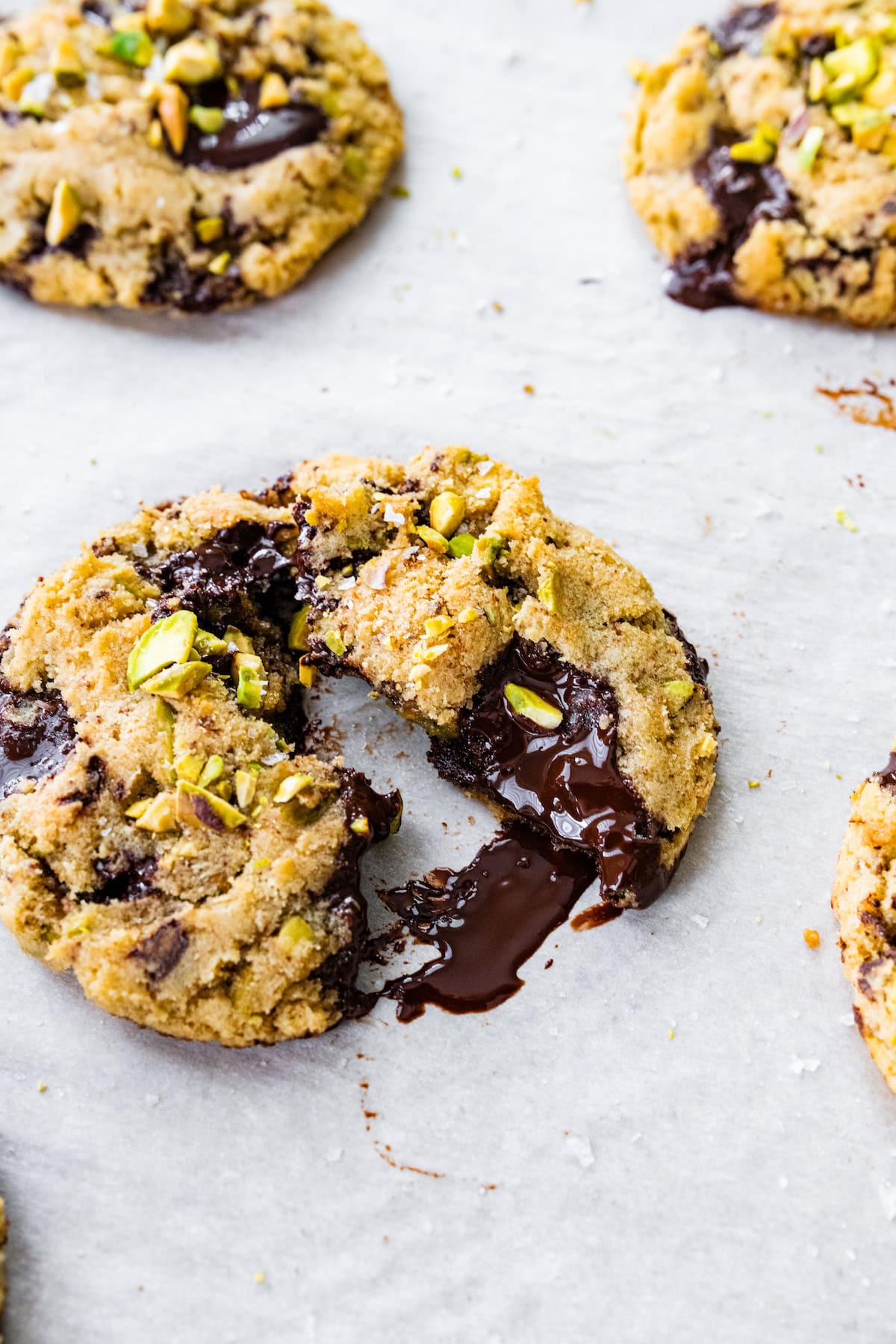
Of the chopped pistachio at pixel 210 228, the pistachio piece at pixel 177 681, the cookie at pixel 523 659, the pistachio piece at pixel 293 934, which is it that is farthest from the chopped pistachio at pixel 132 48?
the pistachio piece at pixel 293 934

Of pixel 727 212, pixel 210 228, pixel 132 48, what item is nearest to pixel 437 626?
pixel 210 228

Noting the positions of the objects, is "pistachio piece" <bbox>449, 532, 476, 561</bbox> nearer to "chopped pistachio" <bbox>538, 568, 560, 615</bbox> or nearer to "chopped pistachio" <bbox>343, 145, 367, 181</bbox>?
"chopped pistachio" <bbox>538, 568, 560, 615</bbox>

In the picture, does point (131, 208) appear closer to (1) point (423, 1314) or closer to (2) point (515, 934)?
(2) point (515, 934)

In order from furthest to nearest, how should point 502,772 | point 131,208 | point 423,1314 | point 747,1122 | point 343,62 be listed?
point 343,62, point 131,208, point 502,772, point 747,1122, point 423,1314

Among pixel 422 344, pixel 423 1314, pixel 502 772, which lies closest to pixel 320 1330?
pixel 423 1314

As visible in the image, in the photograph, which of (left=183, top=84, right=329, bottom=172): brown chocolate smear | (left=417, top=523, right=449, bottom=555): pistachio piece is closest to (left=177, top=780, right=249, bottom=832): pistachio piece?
(left=417, top=523, right=449, bottom=555): pistachio piece

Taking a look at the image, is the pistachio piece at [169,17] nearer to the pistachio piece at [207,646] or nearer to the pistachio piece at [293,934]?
the pistachio piece at [207,646]
